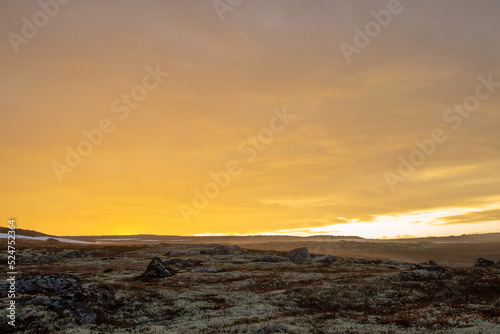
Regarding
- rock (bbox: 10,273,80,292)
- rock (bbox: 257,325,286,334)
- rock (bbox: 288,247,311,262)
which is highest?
rock (bbox: 10,273,80,292)

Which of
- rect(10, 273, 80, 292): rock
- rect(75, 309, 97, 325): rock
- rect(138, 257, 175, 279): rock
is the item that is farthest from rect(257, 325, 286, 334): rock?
rect(138, 257, 175, 279): rock

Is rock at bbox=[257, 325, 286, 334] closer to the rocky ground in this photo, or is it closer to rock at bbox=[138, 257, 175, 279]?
the rocky ground

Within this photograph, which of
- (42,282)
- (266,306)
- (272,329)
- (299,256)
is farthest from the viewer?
(299,256)

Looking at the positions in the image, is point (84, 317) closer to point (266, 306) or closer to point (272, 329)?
point (272, 329)

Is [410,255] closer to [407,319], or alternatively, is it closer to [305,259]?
[305,259]

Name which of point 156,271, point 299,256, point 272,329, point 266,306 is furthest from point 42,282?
point 299,256

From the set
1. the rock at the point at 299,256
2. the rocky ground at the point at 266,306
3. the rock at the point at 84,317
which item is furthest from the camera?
the rock at the point at 299,256

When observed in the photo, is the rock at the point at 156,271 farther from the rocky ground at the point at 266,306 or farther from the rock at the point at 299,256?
the rock at the point at 299,256

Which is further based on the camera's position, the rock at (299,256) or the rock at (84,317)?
the rock at (299,256)

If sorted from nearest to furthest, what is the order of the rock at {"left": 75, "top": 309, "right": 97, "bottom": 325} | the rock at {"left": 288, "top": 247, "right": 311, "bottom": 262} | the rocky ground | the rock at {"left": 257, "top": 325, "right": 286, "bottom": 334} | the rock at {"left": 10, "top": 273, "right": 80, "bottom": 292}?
the rock at {"left": 257, "top": 325, "right": 286, "bottom": 334} < the rocky ground < the rock at {"left": 75, "top": 309, "right": 97, "bottom": 325} < the rock at {"left": 10, "top": 273, "right": 80, "bottom": 292} < the rock at {"left": 288, "top": 247, "right": 311, "bottom": 262}

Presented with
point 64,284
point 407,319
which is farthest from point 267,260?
point 407,319

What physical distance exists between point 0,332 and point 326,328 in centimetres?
2287

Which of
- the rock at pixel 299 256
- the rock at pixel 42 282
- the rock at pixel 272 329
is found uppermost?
the rock at pixel 42 282

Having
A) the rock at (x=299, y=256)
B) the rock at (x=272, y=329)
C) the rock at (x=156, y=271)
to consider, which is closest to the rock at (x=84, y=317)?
the rock at (x=272, y=329)
